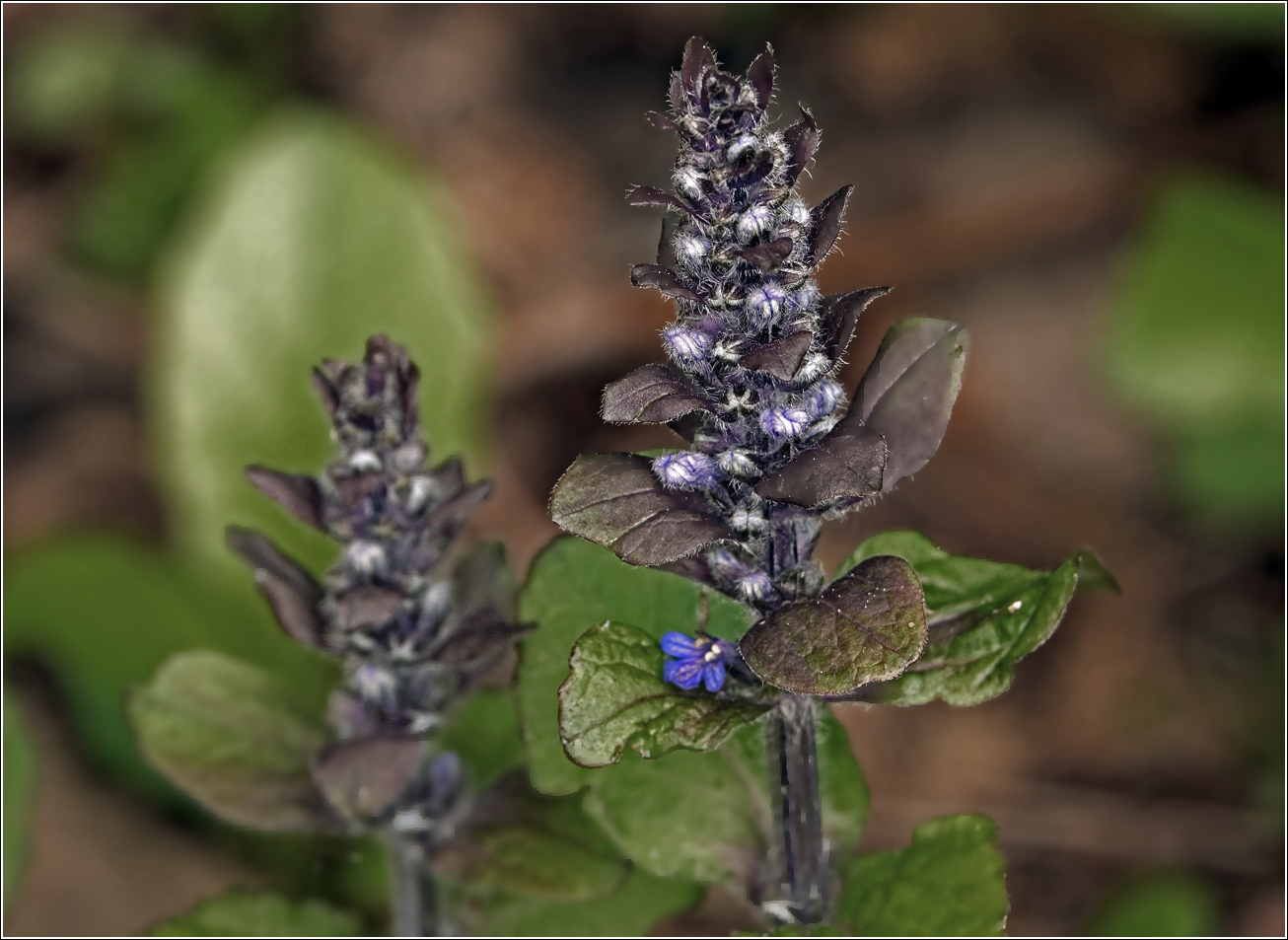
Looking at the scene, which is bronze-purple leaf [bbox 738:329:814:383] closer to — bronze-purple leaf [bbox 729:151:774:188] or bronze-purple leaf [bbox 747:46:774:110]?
bronze-purple leaf [bbox 729:151:774:188]

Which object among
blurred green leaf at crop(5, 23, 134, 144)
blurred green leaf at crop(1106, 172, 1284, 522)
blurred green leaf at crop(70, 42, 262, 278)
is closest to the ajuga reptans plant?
blurred green leaf at crop(1106, 172, 1284, 522)

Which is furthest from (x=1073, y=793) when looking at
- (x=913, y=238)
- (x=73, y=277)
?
(x=73, y=277)

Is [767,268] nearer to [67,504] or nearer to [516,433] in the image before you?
[516,433]

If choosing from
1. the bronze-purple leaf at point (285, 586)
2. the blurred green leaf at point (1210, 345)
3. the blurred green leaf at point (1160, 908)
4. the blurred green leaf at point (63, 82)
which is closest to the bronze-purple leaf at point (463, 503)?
the bronze-purple leaf at point (285, 586)

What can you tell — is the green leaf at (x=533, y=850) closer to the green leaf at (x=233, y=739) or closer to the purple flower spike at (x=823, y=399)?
the green leaf at (x=233, y=739)

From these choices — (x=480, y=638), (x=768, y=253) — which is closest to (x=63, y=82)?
(x=480, y=638)

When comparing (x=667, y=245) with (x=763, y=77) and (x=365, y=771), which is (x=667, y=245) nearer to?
(x=763, y=77)
